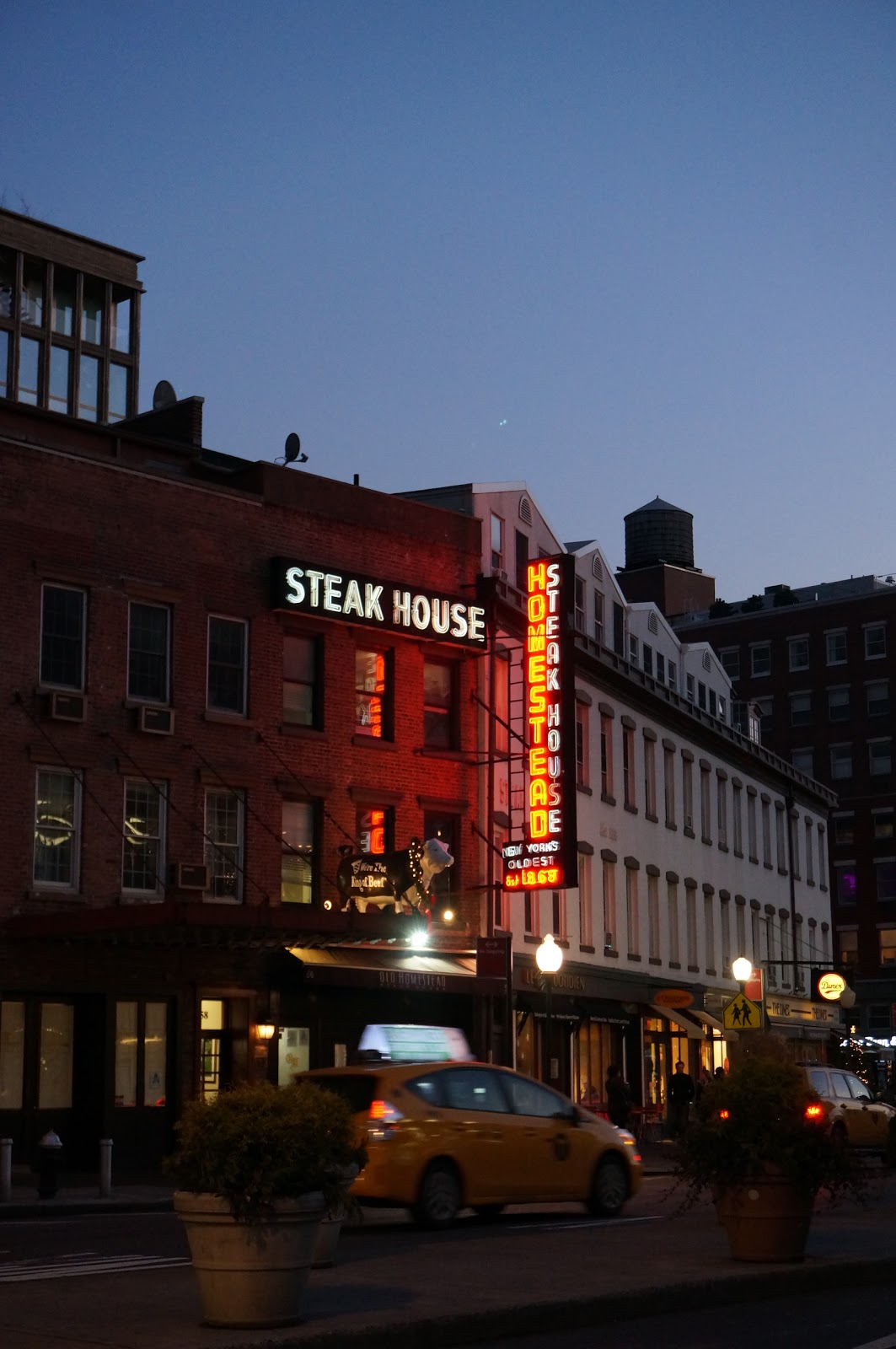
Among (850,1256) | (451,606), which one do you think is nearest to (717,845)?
(451,606)

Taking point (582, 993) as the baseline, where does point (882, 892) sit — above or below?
above

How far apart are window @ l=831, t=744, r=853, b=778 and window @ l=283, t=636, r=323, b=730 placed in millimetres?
66903

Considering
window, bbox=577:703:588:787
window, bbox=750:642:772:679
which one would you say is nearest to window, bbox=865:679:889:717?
window, bbox=750:642:772:679

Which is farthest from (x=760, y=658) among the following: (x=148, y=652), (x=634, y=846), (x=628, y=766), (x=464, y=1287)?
(x=464, y=1287)

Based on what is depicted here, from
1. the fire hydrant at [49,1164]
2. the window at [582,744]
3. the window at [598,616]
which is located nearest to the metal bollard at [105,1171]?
the fire hydrant at [49,1164]

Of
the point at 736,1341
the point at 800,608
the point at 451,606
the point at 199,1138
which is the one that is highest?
the point at 800,608

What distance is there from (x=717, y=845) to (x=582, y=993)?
551 inches

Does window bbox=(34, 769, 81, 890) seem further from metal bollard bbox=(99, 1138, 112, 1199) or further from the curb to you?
the curb

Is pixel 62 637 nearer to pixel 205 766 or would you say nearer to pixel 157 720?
pixel 157 720

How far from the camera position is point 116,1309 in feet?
36.7

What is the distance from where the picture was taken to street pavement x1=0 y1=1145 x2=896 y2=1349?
33.2ft

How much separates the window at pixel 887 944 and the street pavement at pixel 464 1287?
7834cm

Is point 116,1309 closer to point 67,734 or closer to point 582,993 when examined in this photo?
point 67,734

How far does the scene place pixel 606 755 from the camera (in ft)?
148
